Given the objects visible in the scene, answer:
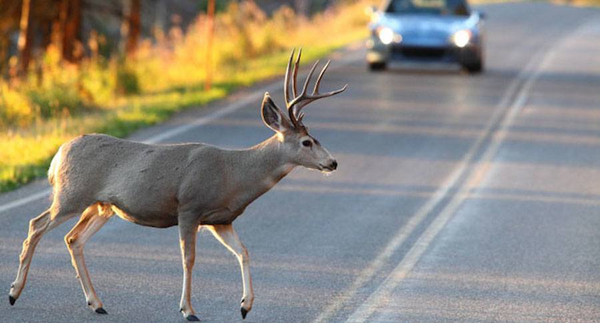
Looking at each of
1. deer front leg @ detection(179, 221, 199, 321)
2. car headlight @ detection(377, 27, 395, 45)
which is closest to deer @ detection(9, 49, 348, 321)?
deer front leg @ detection(179, 221, 199, 321)

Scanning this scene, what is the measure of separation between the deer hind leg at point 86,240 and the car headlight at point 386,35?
17.1m

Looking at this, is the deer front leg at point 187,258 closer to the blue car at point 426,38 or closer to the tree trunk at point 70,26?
the blue car at point 426,38

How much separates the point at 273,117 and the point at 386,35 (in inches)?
688

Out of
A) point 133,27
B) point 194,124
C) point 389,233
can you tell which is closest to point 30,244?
point 389,233

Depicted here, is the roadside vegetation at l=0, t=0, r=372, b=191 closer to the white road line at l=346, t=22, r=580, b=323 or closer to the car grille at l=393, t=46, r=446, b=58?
the car grille at l=393, t=46, r=446, b=58

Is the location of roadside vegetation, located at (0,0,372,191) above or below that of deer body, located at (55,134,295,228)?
below

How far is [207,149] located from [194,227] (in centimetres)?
57

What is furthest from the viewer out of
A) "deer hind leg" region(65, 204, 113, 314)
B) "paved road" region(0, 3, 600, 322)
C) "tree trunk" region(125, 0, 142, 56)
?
"tree trunk" region(125, 0, 142, 56)

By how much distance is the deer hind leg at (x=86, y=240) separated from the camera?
838 cm

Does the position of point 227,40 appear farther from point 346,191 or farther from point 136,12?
point 346,191

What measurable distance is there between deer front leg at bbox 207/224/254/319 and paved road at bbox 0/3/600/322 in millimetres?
233

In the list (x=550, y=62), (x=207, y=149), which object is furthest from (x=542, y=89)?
(x=207, y=149)

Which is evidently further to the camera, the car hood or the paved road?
the car hood

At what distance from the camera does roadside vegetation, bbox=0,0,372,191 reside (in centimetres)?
1645
